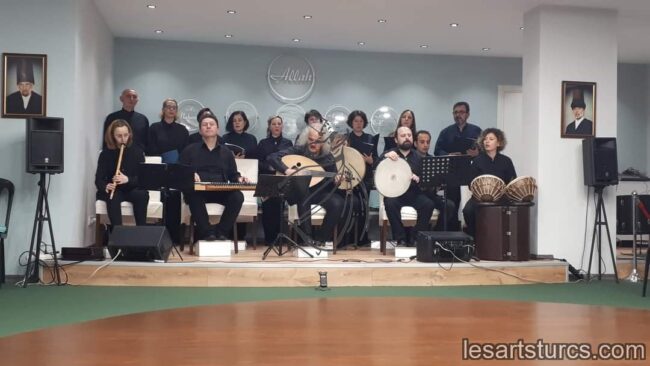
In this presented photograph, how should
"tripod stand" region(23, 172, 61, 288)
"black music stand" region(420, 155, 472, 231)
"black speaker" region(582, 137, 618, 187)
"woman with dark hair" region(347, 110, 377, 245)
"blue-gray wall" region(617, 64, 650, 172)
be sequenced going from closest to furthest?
"tripod stand" region(23, 172, 61, 288) → "black music stand" region(420, 155, 472, 231) → "black speaker" region(582, 137, 618, 187) → "woman with dark hair" region(347, 110, 377, 245) → "blue-gray wall" region(617, 64, 650, 172)

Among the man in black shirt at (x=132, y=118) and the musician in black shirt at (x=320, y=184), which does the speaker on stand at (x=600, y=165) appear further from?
the man in black shirt at (x=132, y=118)

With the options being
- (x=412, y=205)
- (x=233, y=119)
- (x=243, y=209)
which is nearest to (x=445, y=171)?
(x=412, y=205)

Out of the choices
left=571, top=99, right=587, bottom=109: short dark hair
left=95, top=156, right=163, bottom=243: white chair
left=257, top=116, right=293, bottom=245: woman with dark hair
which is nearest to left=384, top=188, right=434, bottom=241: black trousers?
left=257, top=116, right=293, bottom=245: woman with dark hair

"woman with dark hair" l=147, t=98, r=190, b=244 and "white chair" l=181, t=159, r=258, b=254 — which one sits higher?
"woman with dark hair" l=147, t=98, r=190, b=244

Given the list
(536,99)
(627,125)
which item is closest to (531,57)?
(536,99)

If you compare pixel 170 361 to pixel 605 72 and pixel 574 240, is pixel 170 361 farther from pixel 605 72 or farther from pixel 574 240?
pixel 605 72

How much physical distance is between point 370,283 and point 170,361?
470cm

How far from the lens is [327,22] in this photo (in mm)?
8094

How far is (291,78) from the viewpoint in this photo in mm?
9609

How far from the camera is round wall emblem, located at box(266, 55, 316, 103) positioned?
955 centimetres

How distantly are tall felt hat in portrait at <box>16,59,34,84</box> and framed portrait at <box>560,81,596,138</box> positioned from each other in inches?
215

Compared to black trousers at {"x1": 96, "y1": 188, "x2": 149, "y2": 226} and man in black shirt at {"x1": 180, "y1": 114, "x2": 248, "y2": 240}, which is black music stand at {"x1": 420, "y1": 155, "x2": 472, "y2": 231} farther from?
black trousers at {"x1": 96, "y1": 188, "x2": 149, "y2": 226}

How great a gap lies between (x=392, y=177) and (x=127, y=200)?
275 cm

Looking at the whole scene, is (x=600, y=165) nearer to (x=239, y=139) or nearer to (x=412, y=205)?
(x=412, y=205)
